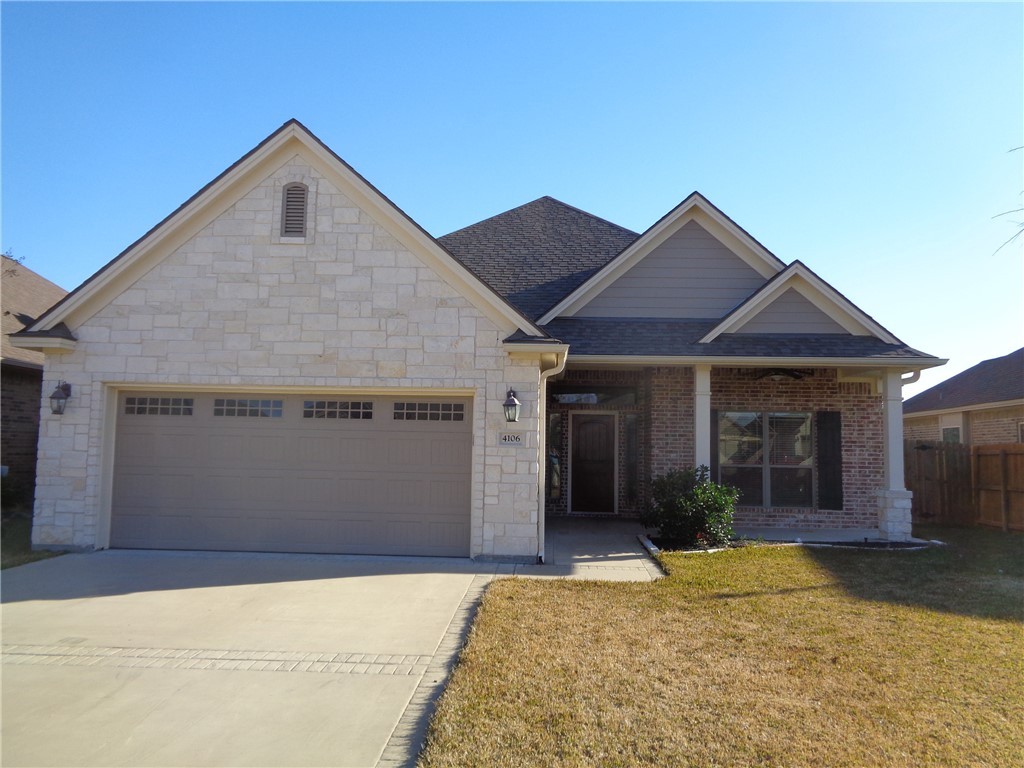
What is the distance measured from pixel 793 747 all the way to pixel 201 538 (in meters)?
8.11

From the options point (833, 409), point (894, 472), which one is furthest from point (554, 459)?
point (894, 472)

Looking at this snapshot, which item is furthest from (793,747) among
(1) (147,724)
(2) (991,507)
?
(2) (991,507)

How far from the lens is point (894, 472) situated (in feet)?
37.7

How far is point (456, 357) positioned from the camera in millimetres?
9406

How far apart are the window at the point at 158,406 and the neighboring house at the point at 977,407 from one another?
749 inches

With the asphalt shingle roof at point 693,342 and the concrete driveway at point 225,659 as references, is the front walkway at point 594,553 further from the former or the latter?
the asphalt shingle roof at point 693,342

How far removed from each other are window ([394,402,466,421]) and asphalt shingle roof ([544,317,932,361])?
2.34 meters

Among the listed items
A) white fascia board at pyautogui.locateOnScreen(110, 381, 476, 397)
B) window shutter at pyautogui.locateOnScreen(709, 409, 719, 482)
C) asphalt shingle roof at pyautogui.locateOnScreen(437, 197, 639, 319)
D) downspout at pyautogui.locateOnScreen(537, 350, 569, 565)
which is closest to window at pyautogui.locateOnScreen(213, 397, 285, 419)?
white fascia board at pyautogui.locateOnScreen(110, 381, 476, 397)

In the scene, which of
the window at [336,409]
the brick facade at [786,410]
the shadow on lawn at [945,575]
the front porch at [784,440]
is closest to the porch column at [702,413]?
the front porch at [784,440]

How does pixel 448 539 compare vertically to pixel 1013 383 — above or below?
below

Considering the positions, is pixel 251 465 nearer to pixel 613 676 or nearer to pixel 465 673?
pixel 465 673

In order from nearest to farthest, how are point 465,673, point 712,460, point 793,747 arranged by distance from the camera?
point 793,747 → point 465,673 → point 712,460

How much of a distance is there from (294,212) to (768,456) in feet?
29.1

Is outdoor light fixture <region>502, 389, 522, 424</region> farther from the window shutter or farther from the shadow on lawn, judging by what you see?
the window shutter
